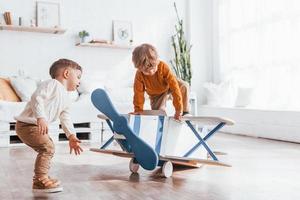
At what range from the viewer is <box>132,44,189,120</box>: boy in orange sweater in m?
2.45

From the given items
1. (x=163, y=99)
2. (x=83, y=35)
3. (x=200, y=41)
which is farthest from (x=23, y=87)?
(x=200, y=41)

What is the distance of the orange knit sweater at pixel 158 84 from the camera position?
2.59 meters

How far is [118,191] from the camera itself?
202cm

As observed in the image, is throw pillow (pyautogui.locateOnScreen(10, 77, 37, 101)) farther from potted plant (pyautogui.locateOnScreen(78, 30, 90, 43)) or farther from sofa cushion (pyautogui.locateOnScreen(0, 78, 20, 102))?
potted plant (pyautogui.locateOnScreen(78, 30, 90, 43))

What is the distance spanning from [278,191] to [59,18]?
4283 millimetres

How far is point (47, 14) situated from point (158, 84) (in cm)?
326

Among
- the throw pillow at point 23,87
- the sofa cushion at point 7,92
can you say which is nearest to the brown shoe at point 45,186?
the sofa cushion at point 7,92

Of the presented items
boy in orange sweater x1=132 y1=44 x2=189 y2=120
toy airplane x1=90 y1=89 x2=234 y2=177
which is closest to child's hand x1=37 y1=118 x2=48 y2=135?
toy airplane x1=90 y1=89 x2=234 y2=177

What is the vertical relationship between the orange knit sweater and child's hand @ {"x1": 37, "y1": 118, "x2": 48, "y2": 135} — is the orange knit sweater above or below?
above

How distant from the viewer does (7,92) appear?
14.7 ft

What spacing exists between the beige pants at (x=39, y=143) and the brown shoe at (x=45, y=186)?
30mm

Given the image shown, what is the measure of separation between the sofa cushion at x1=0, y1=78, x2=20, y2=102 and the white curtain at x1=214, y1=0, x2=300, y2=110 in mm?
3223

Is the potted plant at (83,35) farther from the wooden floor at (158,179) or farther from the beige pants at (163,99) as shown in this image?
the beige pants at (163,99)

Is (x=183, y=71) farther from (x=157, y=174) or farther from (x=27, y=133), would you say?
(x=27, y=133)
